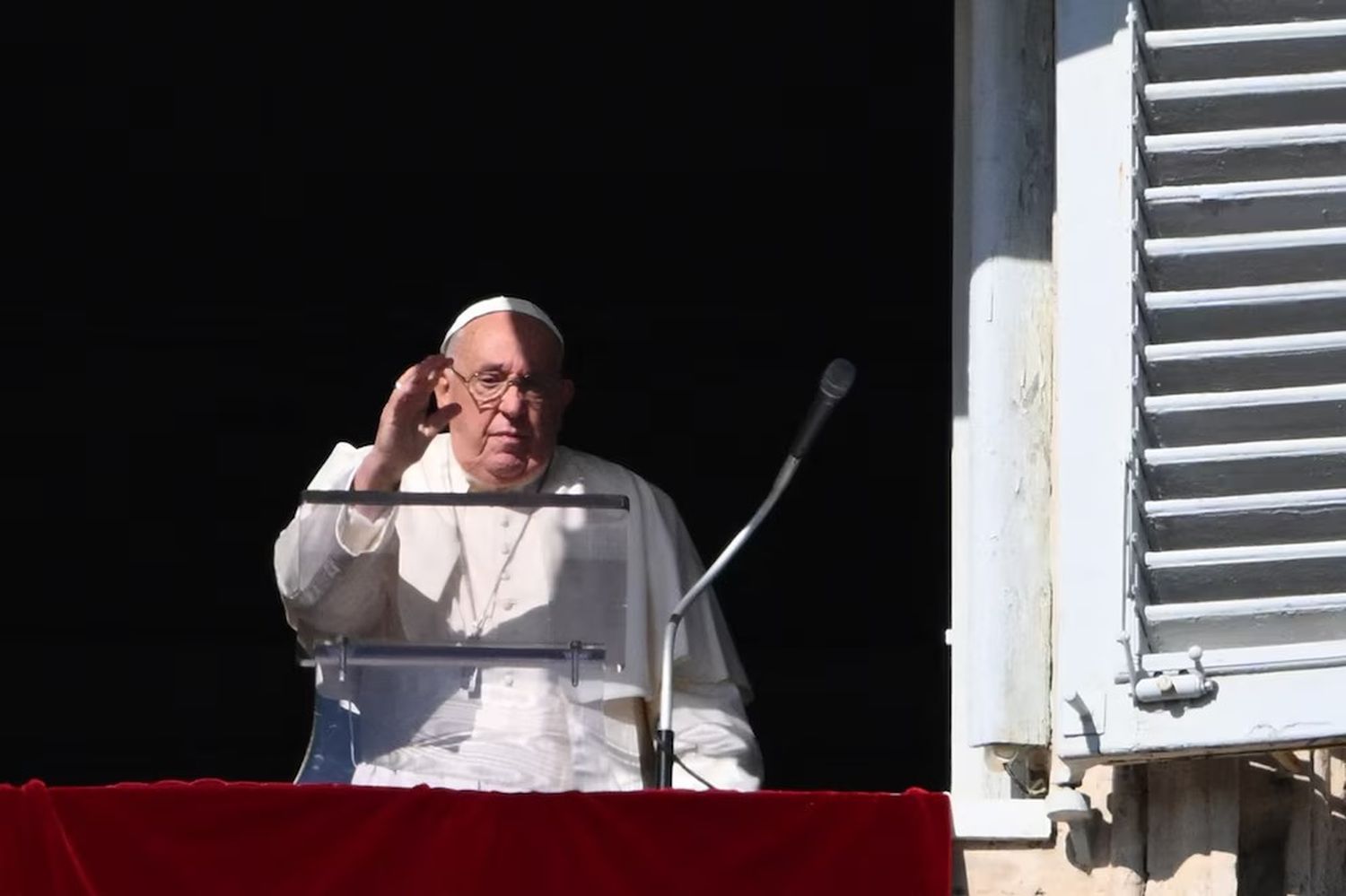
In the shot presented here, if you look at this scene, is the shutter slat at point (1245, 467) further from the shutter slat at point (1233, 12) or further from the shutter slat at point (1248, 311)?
the shutter slat at point (1233, 12)

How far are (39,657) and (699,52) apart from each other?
2124 millimetres

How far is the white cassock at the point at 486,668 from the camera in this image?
5414 millimetres

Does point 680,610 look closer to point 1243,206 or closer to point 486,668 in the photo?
point 486,668

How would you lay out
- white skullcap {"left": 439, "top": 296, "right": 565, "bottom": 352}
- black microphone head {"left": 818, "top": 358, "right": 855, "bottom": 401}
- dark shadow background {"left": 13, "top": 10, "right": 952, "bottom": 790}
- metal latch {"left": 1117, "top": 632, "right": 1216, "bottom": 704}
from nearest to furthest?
metal latch {"left": 1117, "top": 632, "right": 1216, "bottom": 704}, black microphone head {"left": 818, "top": 358, "right": 855, "bottom": 401}, white skullcap {"left": 439, "top": 296, "right": 565, "bottom": 352}, dark shadow background {"left": 13, "top": 10, "right": 952, "bottom": 790}

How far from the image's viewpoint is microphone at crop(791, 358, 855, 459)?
5277 mm

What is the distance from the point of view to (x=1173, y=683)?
4.93 m

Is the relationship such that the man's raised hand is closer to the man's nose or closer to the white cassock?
the white cassock

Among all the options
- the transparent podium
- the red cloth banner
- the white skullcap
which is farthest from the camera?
the white skullcap

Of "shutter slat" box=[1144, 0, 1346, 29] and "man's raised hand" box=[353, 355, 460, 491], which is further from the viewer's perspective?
"man's raised hand" box=[353, 355, 460, 491]

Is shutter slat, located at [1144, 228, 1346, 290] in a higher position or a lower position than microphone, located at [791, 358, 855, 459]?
higher

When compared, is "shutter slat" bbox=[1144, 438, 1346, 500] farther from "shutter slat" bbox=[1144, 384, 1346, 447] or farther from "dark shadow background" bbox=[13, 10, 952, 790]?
"dark shadow background" bbox=[13, 10, 952, 790]

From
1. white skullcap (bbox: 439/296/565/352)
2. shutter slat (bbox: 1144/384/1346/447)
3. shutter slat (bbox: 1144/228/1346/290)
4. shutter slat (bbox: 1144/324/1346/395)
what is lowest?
shutter slat (bbox: 1144/384/1346/447)

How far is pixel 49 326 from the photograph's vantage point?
8273 mm

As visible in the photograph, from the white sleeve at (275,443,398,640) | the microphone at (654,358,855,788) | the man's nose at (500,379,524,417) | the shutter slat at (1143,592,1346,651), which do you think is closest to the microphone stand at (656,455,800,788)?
the microphone at (654,358,855,788)
